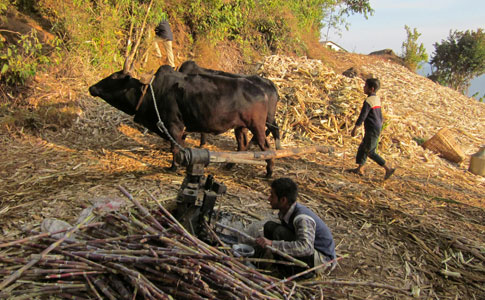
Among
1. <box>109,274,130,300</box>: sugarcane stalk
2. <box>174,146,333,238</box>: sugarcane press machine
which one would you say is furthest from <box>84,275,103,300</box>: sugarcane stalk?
<box>174,146,333,238</box>: sugarcane press machine

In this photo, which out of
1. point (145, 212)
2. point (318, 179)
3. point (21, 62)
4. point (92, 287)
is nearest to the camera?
point (92, 287)

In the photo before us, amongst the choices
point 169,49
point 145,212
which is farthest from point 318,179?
point 169,49

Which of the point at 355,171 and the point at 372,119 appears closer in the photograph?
the point at 372,119

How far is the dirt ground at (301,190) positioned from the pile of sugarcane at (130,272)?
2.49 feet

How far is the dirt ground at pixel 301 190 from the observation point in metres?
3.44

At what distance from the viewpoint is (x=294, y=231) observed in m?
3.02

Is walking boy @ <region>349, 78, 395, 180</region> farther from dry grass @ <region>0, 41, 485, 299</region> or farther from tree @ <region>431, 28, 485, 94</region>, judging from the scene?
tree @ <region>431, 28, 485, 94</region>

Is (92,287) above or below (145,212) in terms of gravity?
below

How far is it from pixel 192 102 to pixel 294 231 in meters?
3.02

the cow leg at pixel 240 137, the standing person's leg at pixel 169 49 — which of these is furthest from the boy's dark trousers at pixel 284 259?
the standing person's leg at pixel 169 49

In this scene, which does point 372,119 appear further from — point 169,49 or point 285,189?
point 169,49

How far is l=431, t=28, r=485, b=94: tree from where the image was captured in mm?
18609

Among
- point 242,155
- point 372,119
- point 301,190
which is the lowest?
point 301,190

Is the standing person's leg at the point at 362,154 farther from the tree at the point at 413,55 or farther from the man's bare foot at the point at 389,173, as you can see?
the tree at the point at 413,55
